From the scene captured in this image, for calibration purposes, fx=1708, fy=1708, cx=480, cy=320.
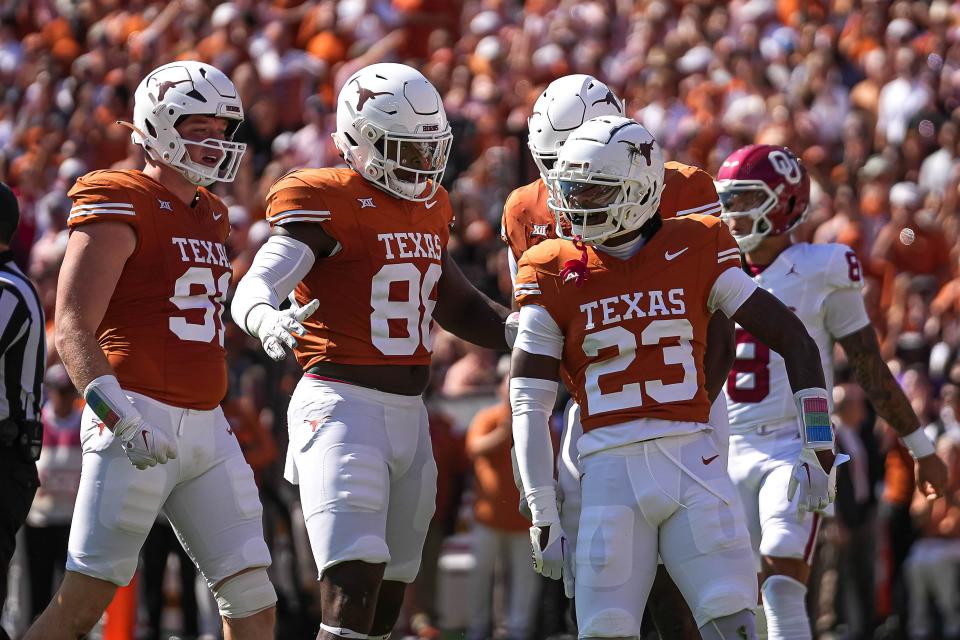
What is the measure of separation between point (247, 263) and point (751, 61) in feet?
13.3

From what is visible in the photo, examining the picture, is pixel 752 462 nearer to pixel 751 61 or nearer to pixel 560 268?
pixel 560 268

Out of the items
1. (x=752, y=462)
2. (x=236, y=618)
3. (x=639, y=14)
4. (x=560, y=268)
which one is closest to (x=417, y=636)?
(x=752, y=462)

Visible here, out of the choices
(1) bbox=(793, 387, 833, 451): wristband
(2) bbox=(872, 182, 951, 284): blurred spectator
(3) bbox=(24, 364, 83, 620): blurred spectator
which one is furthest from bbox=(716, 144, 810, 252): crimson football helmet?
(3) bbox=(24, 364, 83, 620): blurred spectator

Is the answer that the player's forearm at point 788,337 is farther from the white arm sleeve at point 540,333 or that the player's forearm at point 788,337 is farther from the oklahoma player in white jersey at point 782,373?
the oklahoma player in white jersey at point 782,373

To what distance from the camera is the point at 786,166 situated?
282 inches

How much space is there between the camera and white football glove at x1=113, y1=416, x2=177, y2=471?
5.41m

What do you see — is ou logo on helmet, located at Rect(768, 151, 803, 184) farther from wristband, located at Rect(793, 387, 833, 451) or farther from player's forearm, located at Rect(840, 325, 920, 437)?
wristband, located at Rect(793, 387, 833, 451)

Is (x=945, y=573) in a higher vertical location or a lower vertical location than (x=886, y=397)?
lower

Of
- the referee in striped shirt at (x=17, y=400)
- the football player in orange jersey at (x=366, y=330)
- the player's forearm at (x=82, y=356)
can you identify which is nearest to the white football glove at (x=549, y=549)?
the football player in orange jersey at (x=366, y=330)

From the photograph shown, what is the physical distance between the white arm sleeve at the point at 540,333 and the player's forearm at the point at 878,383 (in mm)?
1982

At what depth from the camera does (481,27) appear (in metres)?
15.1

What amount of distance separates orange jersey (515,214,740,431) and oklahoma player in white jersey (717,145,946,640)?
1555 mm

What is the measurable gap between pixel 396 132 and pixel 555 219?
0.63m

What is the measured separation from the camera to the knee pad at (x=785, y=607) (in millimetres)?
6688
